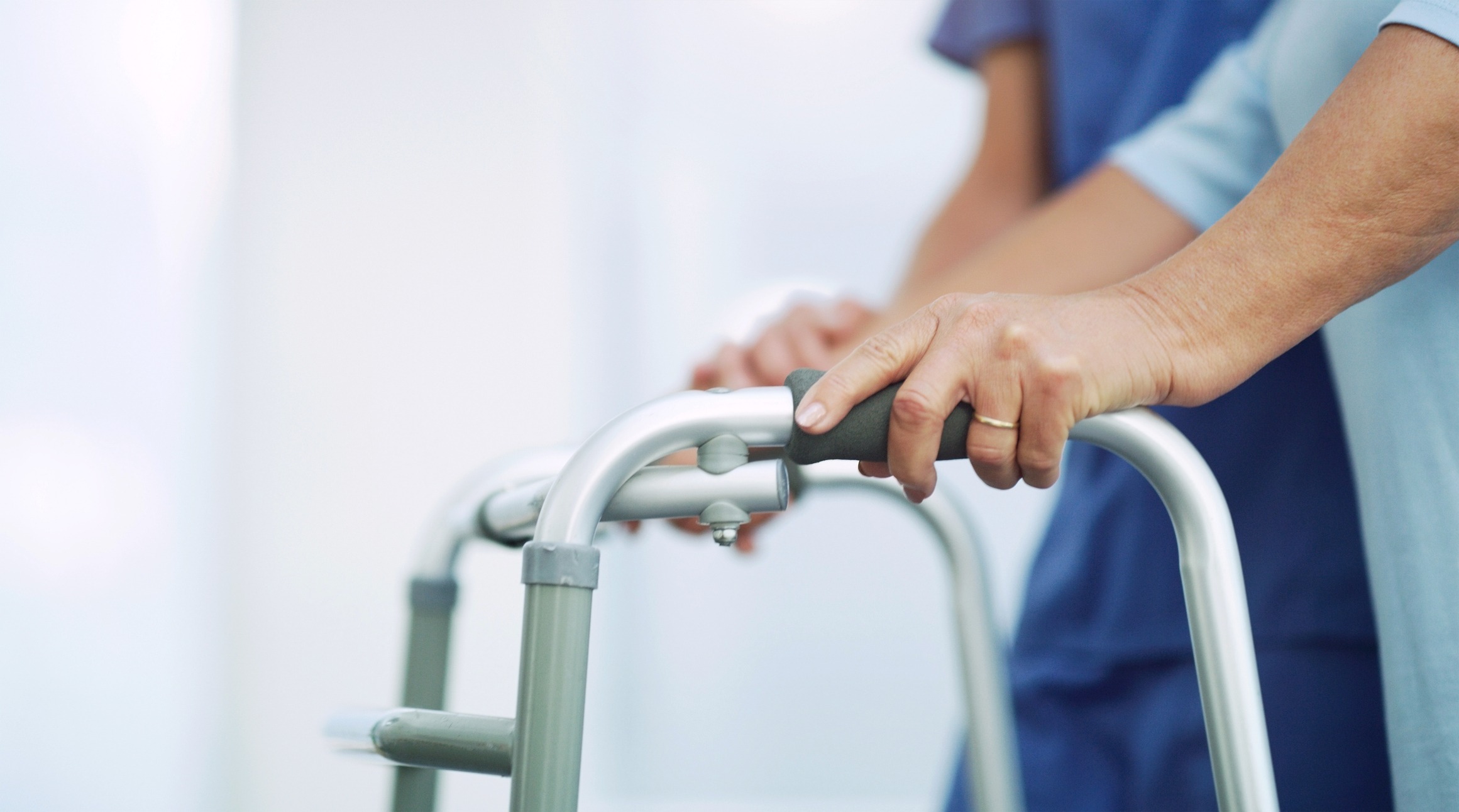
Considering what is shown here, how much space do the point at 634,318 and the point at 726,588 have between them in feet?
1.47

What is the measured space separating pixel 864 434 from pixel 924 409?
0.02 m

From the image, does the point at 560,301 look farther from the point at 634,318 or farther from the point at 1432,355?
the point at 1432,355

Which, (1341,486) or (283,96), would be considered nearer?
(1341,486)

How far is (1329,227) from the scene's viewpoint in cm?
33

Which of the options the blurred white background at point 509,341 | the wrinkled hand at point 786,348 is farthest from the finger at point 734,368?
the blurred white background at point 509,341

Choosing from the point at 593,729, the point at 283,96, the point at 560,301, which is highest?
the point at 283,96

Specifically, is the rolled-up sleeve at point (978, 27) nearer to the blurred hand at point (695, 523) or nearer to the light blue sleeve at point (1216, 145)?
the light blue sleeve at point (1216, 145)

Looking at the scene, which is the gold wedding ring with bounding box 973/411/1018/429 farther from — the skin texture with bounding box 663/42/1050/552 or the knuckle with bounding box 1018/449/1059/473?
the skin texture with bounding box 663/42/1050/552

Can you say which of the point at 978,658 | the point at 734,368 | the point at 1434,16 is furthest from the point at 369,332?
the point at 1434,16

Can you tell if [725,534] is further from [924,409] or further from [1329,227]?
[1329,227]

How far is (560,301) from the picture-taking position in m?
1.48

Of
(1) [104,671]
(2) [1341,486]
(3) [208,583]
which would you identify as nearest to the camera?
(2) [1341,486]

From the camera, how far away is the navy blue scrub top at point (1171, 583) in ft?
1.75

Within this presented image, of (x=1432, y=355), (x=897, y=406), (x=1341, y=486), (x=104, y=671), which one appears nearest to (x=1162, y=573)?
(x=1341, y=486)
